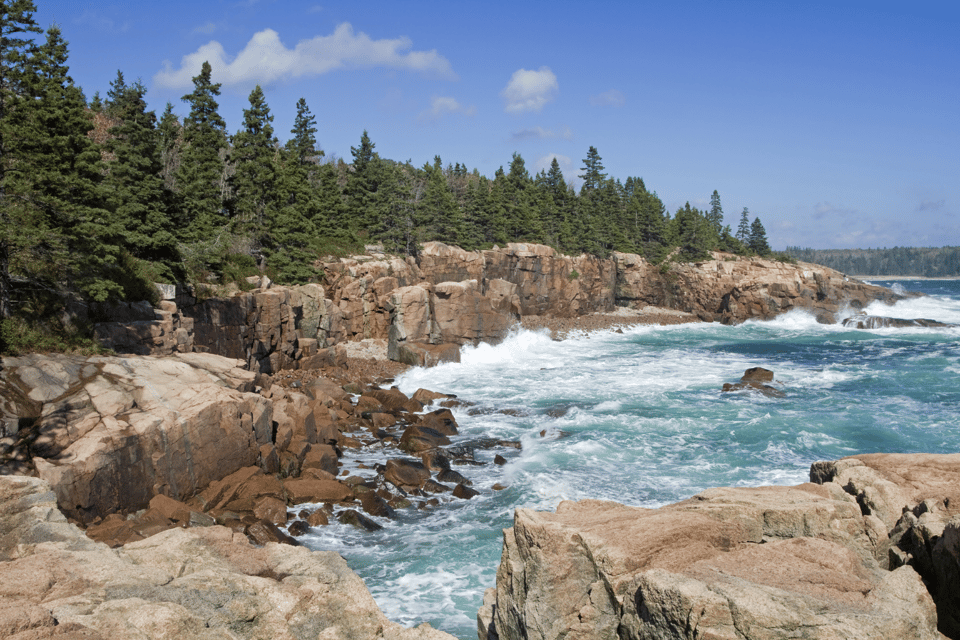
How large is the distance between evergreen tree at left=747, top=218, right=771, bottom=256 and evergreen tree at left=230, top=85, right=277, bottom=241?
7710 cm

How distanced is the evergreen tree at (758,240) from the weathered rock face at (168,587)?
3877 inches

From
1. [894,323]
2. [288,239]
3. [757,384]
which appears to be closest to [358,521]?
[757,384]

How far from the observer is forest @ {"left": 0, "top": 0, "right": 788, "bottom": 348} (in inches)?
776

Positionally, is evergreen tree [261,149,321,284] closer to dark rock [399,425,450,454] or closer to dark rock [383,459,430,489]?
dark rock [399,425,450,454]

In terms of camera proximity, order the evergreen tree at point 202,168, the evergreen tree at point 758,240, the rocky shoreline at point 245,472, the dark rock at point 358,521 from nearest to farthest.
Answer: the rocky shoreline at point 245,472, the dark rock at point 358,521, the evergreen tree at point 202,168, the evergreen tree at point 758,240

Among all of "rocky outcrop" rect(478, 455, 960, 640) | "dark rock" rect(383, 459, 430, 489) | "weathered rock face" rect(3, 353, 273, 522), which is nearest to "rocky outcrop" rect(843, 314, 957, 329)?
"dark rock" rect(383, 459, 430, 489)

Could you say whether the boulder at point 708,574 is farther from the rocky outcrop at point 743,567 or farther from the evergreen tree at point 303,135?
the evergreen tree at point 303,135

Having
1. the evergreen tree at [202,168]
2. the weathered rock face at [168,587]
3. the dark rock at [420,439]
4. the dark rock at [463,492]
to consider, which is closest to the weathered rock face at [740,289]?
the evergreen tree at [202,168]

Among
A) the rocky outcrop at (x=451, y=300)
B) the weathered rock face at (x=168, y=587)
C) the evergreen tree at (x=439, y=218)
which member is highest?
the evergreen tree at (x=439, y=218)

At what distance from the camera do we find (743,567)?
23.0ft

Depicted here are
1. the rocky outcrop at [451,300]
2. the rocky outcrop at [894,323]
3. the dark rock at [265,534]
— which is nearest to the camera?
the dark rock at [265,534]

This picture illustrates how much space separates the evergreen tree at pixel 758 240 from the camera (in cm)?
9449

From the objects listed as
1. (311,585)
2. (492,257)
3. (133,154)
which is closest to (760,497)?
(311,585)

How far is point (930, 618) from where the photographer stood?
6.27 metres
